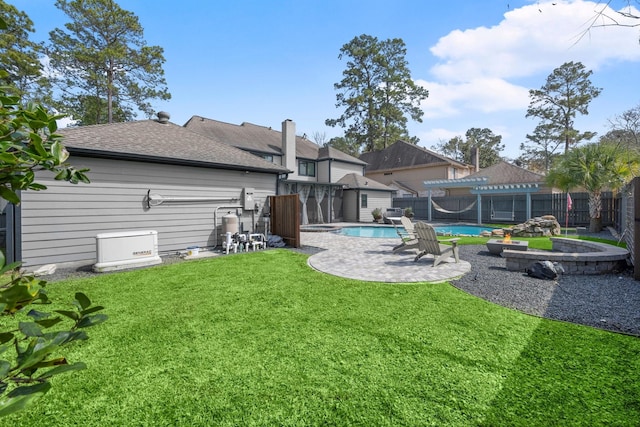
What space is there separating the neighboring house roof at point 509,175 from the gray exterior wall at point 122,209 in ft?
74.6

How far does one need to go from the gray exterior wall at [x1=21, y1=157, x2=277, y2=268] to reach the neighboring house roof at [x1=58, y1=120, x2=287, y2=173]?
0.36 m

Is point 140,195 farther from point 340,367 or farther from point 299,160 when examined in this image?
point 299,160

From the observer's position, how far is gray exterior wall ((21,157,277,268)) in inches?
277

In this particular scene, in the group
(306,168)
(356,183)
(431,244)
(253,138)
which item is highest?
(253,138)

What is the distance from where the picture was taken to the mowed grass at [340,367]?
2346mm

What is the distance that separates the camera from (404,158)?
31.5m

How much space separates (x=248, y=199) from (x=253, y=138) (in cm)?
1319

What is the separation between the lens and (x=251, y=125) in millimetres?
25172

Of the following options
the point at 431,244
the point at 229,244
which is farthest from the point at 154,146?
the point at 431,244

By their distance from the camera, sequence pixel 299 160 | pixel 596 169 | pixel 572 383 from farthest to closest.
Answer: pixel 299 160
pixel 596 169
pixel 572 383

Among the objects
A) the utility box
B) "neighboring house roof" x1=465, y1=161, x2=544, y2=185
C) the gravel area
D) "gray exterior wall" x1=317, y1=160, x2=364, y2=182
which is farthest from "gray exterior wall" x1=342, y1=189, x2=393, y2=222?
the gravel area

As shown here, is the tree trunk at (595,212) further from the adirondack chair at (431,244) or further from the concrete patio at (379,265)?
the adirondack chair at (431,244)

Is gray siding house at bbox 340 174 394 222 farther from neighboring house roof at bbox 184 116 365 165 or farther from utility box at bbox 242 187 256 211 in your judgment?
utility box at bbox 242 187 256 211

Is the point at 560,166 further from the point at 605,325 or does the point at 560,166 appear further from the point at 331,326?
the point at 331,326
